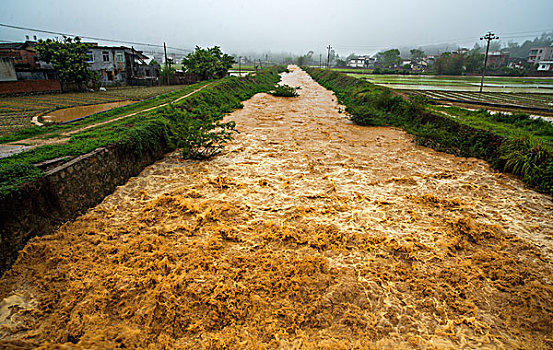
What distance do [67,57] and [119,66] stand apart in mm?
7612

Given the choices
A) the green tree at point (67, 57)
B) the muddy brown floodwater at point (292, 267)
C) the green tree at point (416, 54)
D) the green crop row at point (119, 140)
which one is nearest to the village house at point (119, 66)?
the green tree at point (67, 57)

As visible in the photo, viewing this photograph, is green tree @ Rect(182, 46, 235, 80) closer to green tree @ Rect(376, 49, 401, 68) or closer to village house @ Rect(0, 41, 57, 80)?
village house @ Rect(0, 41, 57, 80)

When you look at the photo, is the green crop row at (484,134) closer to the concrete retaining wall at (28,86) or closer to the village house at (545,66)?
the concrete retaining wall at (28,86)

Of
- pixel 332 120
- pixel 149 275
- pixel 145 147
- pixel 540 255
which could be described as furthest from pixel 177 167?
pixel 332 120

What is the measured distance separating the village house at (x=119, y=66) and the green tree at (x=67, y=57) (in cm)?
326

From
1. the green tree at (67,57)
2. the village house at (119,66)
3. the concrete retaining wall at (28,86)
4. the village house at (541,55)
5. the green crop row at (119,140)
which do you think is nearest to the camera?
the green crop row at (119,140)

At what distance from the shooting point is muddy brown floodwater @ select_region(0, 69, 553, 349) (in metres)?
3.49

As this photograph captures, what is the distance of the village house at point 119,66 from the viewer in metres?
25.3

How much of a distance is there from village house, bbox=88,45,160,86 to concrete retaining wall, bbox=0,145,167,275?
21842 millimetres

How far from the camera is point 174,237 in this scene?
17.0 ft

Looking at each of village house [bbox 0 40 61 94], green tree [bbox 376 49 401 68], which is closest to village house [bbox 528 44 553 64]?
green tree [bbox 376 49 401 68]

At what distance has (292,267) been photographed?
4.49m

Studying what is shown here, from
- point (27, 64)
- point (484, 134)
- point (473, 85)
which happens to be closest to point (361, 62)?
point (473, 85)

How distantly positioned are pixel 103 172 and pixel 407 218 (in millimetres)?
6627
